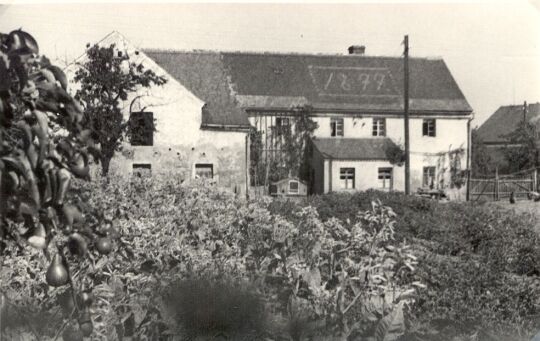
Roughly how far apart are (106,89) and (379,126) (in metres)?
17.9

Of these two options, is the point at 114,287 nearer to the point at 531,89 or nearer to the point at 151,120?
the point at 531,89

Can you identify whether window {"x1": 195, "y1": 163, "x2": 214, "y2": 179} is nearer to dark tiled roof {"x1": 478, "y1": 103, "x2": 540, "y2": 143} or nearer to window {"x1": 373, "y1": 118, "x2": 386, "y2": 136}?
window {"x1": 373, "y1": 118, "x2": 386, "y2": 136}

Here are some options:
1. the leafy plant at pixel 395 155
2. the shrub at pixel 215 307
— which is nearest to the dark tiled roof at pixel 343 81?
the leafy plant at pixel 395 155

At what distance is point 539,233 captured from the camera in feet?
38.2

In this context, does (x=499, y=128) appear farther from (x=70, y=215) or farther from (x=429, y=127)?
(x=70, y=215)

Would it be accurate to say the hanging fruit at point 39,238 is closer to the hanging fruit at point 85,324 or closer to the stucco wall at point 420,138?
the hanging fruit at point 85,324

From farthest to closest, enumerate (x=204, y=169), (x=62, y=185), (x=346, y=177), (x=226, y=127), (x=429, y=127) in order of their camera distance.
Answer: (x=429, y=127)
(x=346, y=177)
(x=226, y=127)
(x=204, y=169)
(x=62, y=185)

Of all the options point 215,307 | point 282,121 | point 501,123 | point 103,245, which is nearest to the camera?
point 103,245

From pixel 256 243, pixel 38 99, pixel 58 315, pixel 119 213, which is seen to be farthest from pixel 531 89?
pixel 38 99

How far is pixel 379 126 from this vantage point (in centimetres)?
3147

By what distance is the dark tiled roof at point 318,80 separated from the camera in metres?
30.4

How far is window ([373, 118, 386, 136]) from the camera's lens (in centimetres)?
3144

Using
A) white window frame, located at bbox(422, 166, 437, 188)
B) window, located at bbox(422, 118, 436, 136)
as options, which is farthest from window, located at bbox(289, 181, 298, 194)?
window, located at bbox(422, 118, 436, 136)

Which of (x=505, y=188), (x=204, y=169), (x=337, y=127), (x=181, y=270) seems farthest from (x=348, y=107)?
(x=181, y=270)
